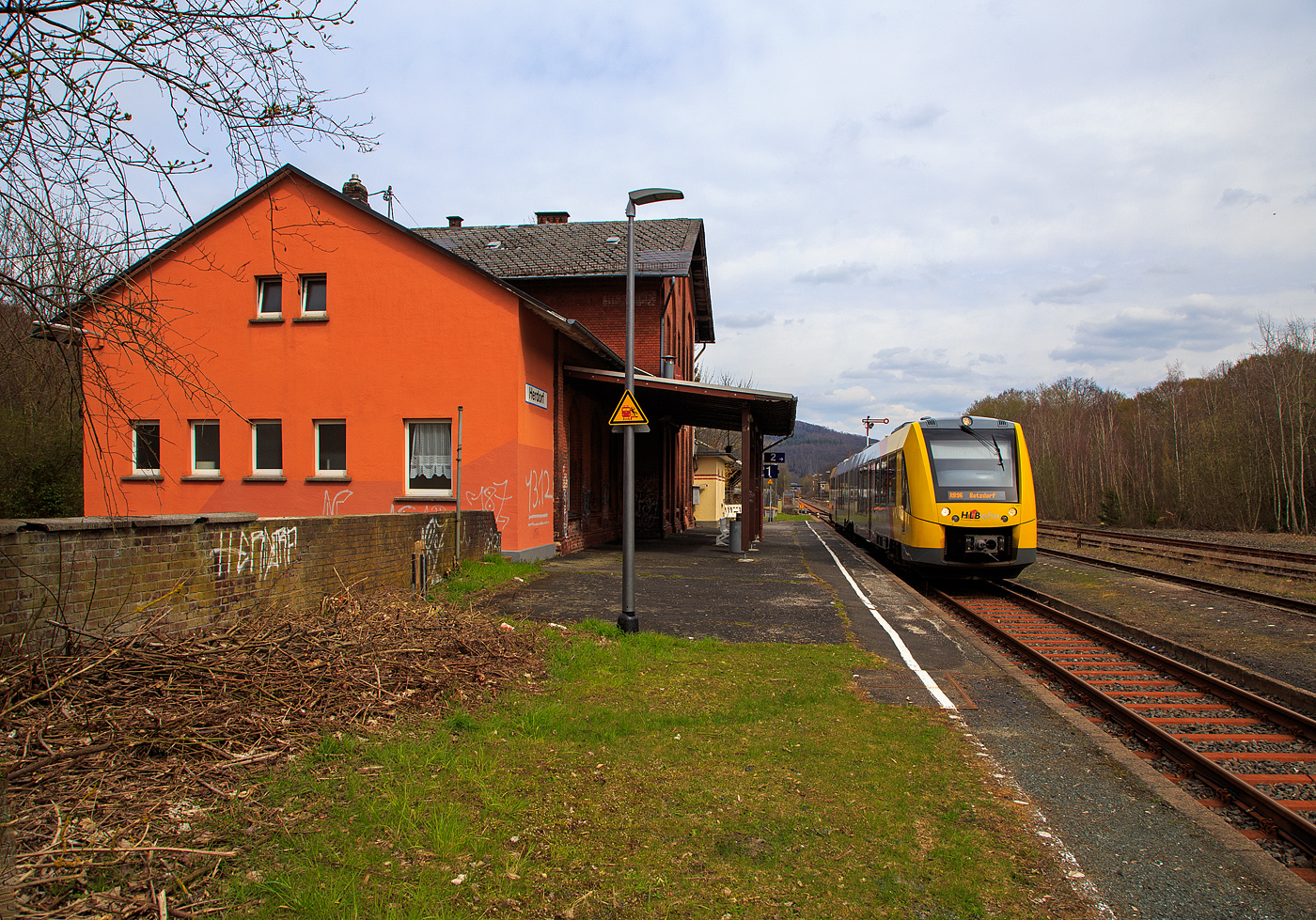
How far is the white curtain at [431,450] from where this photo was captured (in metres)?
15.0

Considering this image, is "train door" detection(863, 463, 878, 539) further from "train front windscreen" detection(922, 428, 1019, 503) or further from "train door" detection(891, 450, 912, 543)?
"train front windscreen" detection(922, 428, 1019, 503)

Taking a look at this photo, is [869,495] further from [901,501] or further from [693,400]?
[901,501]

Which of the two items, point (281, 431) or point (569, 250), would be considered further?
point (569, 250)

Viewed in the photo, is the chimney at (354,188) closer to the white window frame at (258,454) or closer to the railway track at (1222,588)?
the white window frame at (258,454)

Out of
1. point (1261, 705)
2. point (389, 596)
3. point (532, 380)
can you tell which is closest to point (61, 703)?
point (389, 596)

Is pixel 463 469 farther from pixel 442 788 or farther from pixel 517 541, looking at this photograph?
pixel 442 788

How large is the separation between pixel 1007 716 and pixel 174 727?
232 inches

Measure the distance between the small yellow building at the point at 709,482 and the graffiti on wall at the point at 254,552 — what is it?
1484 inches

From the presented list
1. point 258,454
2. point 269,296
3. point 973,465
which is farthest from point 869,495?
point 269,296

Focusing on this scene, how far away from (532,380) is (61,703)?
11854 millimetres

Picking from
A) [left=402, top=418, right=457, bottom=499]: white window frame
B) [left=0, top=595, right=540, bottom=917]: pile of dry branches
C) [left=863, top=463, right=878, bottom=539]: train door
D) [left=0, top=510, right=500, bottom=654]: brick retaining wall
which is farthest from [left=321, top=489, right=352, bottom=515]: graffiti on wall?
[left=863, top=463, right=878, bottom=539]: train door

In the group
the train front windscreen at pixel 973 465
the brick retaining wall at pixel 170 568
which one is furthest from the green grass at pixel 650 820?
the train front windscreen at pixel 973 465

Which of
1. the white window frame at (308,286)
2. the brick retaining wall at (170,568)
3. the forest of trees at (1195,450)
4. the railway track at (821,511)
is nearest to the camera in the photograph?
the brick retaining wall at (170,568)

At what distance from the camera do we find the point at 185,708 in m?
4.44
